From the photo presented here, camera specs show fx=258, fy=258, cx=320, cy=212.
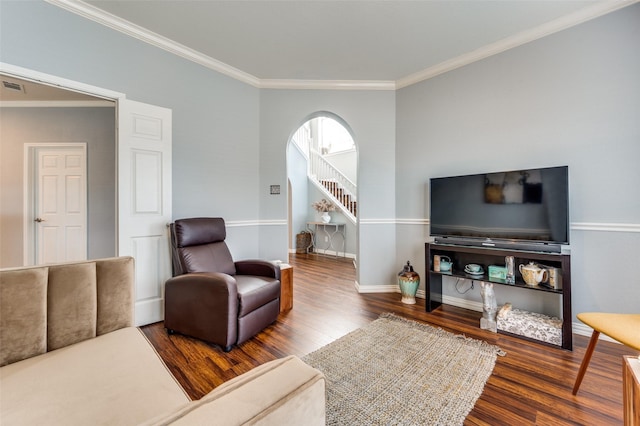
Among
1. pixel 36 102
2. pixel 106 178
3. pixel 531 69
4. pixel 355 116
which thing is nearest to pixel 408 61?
pixel 355 116

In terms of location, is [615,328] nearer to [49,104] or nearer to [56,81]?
[56,81]

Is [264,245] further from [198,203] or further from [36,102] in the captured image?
[36,102]

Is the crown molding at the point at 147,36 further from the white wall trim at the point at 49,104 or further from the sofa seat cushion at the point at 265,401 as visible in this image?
the sofa seat cushion at the point at 265,401

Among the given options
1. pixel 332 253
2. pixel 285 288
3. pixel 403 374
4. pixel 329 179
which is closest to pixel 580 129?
pixel 403 374

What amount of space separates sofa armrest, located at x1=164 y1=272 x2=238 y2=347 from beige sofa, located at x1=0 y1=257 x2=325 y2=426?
0.66 metres

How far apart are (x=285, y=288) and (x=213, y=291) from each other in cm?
91

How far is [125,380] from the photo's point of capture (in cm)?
94

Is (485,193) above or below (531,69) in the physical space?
below

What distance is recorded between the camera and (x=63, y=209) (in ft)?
10.6

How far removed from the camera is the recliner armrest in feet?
8.39

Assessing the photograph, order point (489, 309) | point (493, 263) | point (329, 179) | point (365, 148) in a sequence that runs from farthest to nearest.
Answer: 1. point (329, 179)
2. point (365, 148)
3. point (493, 263)
4. point (489, 309)

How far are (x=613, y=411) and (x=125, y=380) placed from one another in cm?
238

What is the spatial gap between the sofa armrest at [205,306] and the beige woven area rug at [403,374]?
2.20 feet

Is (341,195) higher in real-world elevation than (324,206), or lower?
higher
